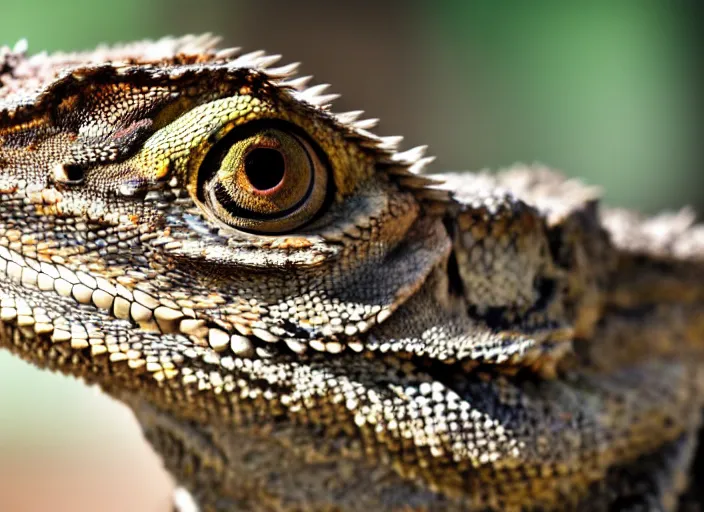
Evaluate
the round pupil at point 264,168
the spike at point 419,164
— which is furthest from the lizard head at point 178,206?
the spike at point 419,164

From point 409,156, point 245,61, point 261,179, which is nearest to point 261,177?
point 261,179

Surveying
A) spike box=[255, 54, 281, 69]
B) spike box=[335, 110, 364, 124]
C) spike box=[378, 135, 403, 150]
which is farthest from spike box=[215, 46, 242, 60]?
spike box=[378, 135, 403, 150]

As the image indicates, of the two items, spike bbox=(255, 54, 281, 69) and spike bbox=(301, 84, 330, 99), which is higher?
spike bbox=(255, 54, 281, 69)

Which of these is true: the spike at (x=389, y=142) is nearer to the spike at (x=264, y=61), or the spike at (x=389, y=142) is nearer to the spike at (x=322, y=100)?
the spike at (x=322, y=100)

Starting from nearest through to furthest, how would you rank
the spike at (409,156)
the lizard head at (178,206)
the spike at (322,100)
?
the lizard head at (178,206)
the spike at (322,100)
the spike at (409,156)

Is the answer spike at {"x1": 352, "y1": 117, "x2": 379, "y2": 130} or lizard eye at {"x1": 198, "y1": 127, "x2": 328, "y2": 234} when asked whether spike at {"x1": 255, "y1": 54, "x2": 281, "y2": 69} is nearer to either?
lizard eye at {"x1": 198, "y1": 127, "x2": 328, "y2": 234}

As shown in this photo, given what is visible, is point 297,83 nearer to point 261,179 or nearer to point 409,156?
point 261,179

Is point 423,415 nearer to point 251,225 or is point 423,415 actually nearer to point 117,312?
point 251,225

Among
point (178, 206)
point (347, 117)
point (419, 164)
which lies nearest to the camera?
point (178, 206)
